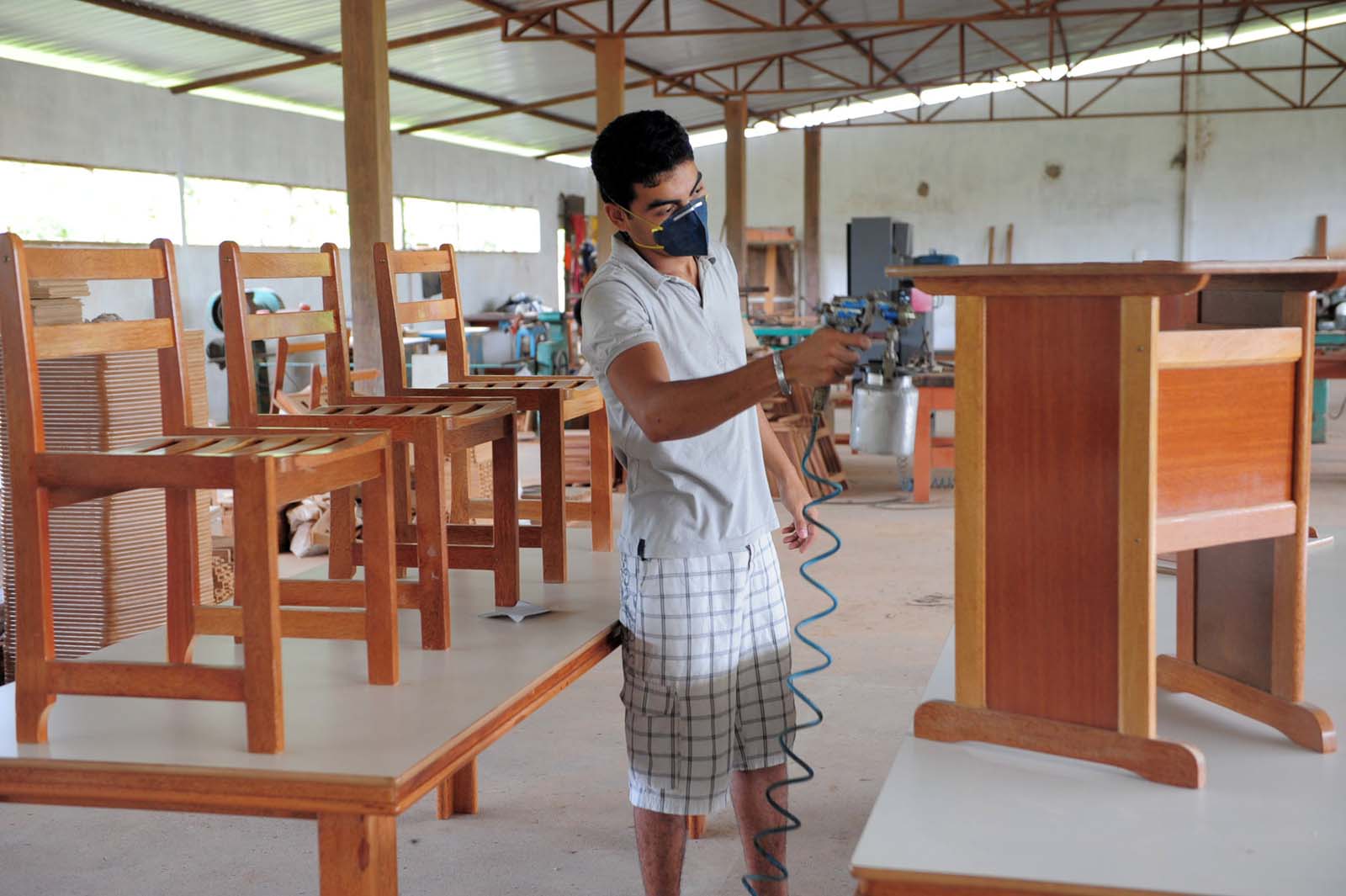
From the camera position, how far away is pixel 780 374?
1.68 meters

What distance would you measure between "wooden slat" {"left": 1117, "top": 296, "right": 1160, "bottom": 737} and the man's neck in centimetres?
100

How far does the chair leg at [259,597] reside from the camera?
168 centimetres

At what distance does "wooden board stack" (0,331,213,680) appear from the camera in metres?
3.60

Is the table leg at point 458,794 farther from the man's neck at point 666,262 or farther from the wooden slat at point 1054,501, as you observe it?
the wooden slat at point 1054,501

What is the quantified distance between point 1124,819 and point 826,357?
2.11 ft

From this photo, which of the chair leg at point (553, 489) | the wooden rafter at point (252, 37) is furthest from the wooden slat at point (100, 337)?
the wooden rafter at point (252, 37)

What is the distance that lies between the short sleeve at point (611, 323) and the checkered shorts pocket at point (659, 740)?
1.90 feet

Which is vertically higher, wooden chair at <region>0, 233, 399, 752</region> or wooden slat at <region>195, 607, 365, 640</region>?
wooden chair at <region>0, 233, 399, 752</region>

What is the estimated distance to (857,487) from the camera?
27.4 ft

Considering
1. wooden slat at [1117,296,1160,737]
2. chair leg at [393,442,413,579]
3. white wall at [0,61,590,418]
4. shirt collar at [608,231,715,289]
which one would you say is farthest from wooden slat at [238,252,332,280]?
white wall at [0,61,590,418]

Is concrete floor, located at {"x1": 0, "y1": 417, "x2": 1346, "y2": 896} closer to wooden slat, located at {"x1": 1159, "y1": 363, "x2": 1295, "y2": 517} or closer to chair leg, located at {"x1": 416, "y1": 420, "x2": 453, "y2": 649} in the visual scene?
chair leg, located at {"x1": 416, "y1": 420, "x2": 453, "y2": 649}

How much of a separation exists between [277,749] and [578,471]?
18.3 feet

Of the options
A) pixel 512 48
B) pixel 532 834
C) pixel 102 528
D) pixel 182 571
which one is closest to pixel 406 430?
pixel 182 571

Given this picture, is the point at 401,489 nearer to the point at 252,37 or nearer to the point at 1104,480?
the point at 1104,480
